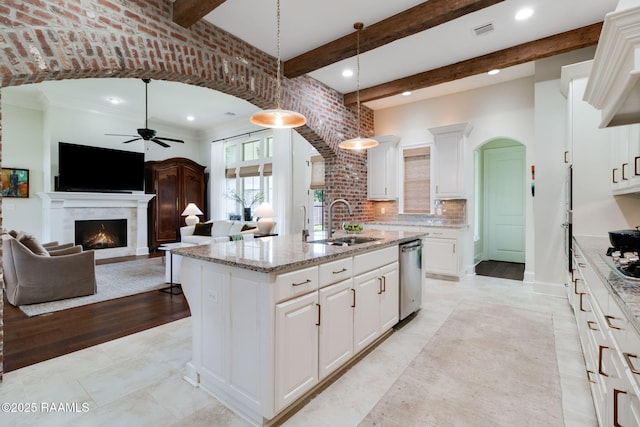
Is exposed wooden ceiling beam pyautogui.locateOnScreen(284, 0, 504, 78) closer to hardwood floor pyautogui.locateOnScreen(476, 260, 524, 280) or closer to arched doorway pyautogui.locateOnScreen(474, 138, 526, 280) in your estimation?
arched doorway pyautogui.locateOnScreen(474, 138, 526, 280)

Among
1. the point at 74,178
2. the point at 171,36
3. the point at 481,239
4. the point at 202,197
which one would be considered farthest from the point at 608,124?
the point at 202,197

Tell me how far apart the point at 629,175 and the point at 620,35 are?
200cm

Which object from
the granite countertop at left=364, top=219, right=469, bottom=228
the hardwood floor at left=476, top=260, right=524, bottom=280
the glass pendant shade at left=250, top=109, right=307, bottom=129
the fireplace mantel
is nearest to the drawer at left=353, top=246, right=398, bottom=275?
the glass pendant shade at left=250, top=109, right=307, bottom=129

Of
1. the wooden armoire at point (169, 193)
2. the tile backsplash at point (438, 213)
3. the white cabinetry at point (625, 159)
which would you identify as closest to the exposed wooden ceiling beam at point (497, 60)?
the white cabinetry at point (625, 159)

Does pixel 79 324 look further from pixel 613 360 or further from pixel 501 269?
pixel 501 269

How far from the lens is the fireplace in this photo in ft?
22.0

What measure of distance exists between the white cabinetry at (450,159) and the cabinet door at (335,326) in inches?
149

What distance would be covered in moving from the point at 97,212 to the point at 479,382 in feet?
26.3

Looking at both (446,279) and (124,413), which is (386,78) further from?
(124,413)

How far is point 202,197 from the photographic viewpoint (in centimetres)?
907

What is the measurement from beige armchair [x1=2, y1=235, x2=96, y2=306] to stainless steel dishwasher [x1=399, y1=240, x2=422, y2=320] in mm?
4185

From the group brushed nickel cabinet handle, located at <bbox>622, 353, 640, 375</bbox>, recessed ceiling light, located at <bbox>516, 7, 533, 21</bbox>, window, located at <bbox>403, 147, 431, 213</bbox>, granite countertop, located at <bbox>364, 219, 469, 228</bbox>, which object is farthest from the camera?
window, located at <bbox>403, 147, 431, 213</bbox>

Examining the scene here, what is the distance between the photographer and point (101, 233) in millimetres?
7043

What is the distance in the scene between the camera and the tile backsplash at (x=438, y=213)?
5461mm
